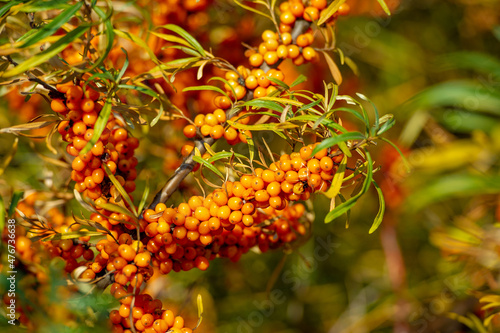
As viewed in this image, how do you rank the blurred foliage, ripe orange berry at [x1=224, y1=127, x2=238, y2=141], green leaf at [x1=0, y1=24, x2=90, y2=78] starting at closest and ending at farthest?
green leaf at [x1=0, y1=24, x2=90, y2=78]
ripe orange berry at [x1=224, y1=127, x2=238, y2=141]
the blurred foliage

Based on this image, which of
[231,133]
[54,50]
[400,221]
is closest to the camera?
[54,50]

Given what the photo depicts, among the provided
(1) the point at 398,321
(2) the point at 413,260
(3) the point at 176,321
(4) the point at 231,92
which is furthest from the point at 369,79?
(3) the point at 176,321

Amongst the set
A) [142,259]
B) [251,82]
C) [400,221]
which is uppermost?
[251,82]

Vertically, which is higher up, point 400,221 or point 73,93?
point 73,93

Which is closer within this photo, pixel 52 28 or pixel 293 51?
pixel 52 28

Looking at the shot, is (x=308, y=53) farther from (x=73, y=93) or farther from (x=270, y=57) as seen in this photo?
(x=73, y=93)

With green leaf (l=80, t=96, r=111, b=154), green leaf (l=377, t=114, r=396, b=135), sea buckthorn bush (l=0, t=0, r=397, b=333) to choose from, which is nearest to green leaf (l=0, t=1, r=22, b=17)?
sea buckthorn bush (l=0, t=0, r=397, b=333)

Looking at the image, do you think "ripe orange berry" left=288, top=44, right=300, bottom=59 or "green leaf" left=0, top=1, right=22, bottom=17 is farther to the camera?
"ripe orange berry" left=288, top=44, right=300, bottom=59

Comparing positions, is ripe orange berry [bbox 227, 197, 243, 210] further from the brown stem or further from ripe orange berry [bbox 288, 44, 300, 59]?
ripe orange berry [bbox 288, 44, 300, 59]

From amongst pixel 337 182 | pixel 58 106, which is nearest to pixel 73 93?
pixel 58 106
